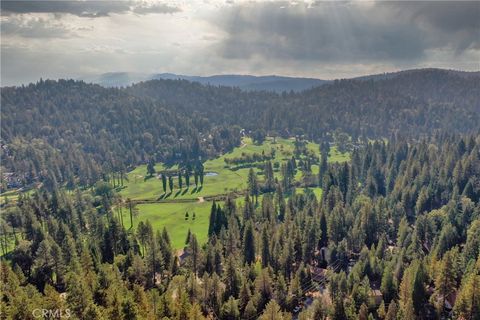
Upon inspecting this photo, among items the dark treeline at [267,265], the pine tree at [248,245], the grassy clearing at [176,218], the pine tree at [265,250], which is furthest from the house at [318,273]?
the grassy clearing at [176,218]

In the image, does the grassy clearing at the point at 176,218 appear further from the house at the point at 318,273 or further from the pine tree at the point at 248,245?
the house at the point at 318,273

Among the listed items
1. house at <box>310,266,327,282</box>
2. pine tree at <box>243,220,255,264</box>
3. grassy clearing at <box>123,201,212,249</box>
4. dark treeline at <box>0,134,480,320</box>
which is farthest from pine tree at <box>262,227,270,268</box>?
grassy clearing at <box>123,201,212,249</box>

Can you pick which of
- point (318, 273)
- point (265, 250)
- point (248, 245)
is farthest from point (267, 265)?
point (318, 273)

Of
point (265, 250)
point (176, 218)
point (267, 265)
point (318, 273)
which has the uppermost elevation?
point (265, 250)

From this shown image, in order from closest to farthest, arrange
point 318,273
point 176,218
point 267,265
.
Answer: point 267,265 < point 318,273 < point 176,218

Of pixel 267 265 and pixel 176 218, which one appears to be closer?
pixel 267 265

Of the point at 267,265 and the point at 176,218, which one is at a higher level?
the point at 267,265

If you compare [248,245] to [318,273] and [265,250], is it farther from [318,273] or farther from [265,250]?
[318,273]

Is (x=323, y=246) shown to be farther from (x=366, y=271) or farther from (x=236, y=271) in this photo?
(x=236, y=271)
